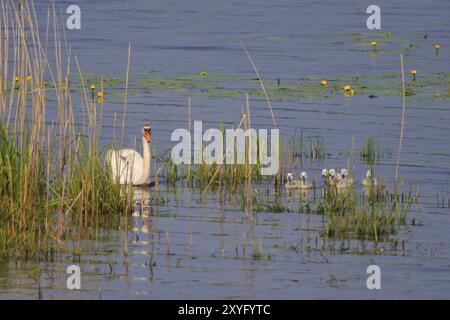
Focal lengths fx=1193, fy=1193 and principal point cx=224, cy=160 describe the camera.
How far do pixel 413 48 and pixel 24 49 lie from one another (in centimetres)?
2154

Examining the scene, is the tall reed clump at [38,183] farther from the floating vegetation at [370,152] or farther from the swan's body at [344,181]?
the floating vegetation at [370,152]

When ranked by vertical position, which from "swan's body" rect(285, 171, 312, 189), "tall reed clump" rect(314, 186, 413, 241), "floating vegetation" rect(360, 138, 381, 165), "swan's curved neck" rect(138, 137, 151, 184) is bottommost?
"tall reed clump" rect(314, 186, 413, 241)

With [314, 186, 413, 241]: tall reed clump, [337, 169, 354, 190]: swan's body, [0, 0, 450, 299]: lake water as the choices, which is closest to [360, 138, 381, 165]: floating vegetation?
[0, 0, 450, 299]: lake water

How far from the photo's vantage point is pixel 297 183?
15.6m

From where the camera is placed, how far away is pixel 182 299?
10461mm

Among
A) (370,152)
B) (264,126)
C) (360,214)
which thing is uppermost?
(264,126)

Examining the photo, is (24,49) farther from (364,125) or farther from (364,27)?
(364,27)

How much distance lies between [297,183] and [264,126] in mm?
5216

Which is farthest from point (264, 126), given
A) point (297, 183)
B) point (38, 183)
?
point (38, 183)

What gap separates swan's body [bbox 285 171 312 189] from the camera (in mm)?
15617

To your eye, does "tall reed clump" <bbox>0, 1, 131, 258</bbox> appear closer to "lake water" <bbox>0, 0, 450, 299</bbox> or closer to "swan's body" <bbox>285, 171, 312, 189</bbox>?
"lake water" <bbox>0, 0, 450, 299</bbox>

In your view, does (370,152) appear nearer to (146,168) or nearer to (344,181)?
(344,181)

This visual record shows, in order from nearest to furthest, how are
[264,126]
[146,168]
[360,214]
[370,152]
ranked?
[360,214], [146,168], [370,152], [264,126]

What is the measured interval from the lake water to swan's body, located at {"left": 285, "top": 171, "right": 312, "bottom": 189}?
41 cm
